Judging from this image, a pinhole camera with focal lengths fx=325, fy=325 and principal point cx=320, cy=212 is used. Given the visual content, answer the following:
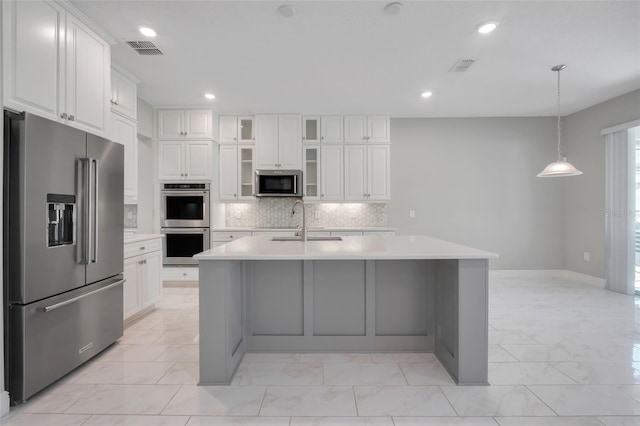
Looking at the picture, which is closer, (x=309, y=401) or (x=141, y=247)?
(x=309, y=401)

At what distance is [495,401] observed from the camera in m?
1.94

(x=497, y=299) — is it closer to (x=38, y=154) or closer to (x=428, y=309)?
(x=428, y=309)

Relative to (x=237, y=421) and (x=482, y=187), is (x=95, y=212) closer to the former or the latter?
(x=237, y=421)

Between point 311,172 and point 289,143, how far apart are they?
1.87ft

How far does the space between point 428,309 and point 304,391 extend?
1.15 m

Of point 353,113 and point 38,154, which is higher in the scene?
point 353,113

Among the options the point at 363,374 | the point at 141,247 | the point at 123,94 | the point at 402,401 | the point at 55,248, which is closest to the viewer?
the point at 402,401

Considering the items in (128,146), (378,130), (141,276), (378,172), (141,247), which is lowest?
(141,276)

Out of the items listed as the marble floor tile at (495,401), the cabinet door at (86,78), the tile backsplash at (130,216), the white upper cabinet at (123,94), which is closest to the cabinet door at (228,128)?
the white upper cabinet at (123,94)

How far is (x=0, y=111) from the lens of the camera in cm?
180

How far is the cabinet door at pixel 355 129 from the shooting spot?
515 cm

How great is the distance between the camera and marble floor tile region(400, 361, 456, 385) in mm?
2153

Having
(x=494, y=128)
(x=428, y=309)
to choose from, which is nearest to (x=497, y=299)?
(x=428, y=309)

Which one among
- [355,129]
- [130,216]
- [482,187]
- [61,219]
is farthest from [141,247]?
[482,187]
